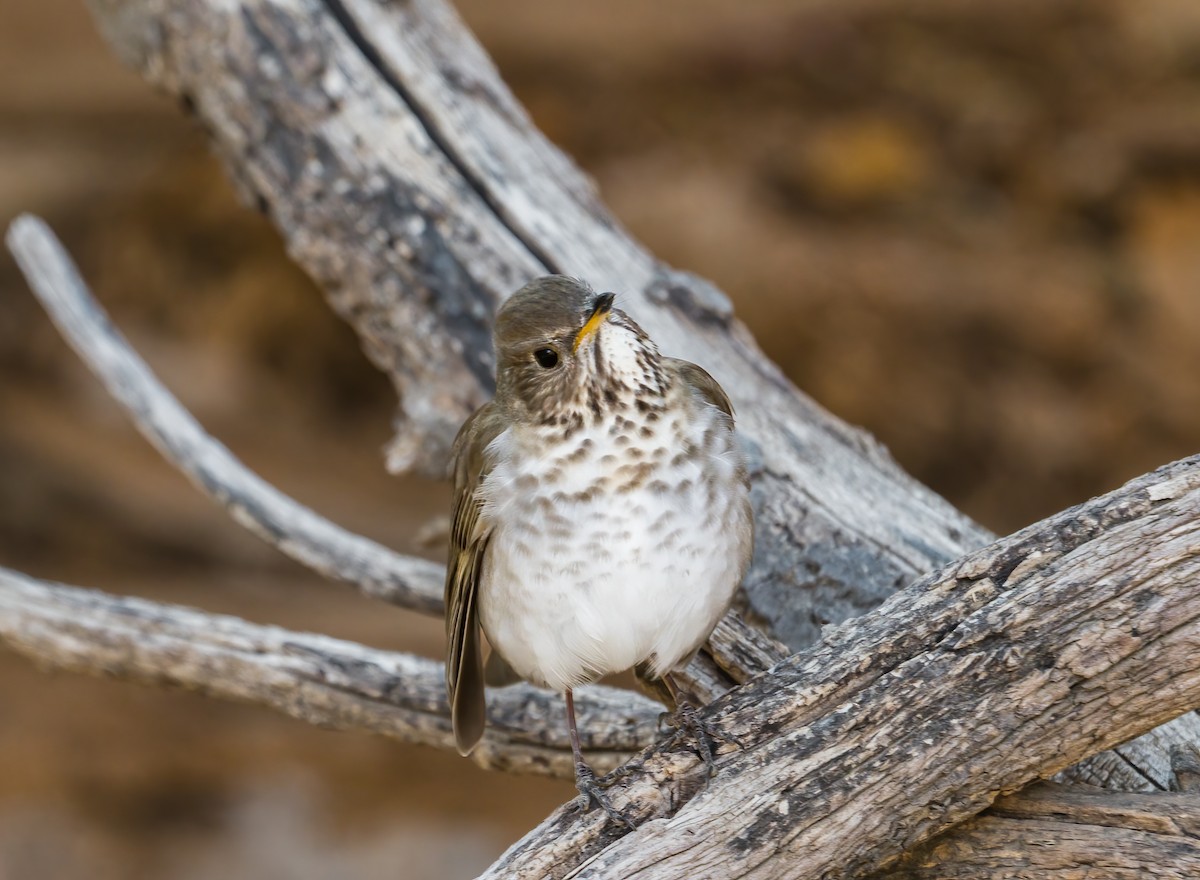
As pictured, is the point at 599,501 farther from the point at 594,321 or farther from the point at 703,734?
the point at 703,734

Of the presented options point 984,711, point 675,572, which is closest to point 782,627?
point 675,572

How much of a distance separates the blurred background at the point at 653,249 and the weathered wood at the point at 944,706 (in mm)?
3865

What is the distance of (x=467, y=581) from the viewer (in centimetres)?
270

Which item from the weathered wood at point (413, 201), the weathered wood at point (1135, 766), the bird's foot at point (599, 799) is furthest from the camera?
the weathered wood at point (413, 201)

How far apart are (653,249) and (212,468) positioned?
2.88m

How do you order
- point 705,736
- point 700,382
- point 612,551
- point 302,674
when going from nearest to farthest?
point 705,736 < point 612,551 < point 700,382 < point 302,674

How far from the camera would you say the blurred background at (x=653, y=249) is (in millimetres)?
5676

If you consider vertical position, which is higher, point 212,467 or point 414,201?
point 414,201

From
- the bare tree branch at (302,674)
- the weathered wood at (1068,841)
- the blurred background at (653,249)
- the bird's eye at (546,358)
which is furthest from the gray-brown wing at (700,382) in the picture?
the blurred background at (653,249)

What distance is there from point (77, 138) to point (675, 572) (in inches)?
182

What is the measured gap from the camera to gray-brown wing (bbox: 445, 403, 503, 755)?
2.65m

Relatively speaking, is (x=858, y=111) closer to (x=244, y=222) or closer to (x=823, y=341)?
(x=823, y=341)

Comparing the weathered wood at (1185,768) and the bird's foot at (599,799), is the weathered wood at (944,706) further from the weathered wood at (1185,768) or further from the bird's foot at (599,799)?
the weathered wood at (1185,768)

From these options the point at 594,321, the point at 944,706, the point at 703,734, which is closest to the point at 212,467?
the point at 594,321
